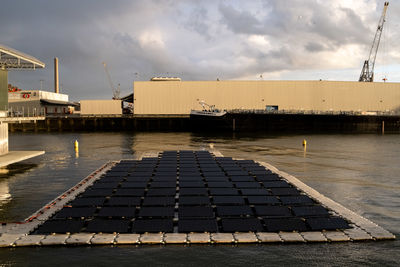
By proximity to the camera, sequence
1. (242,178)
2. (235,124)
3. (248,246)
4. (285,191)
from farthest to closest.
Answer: (235,124) → (242,178) → (285,191) → (248,246)

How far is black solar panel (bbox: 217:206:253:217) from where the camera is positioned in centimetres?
1435

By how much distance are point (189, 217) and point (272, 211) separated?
3707 mm

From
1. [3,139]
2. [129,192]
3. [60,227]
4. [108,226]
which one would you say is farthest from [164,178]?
Result: [3,139]

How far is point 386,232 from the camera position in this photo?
13.0 meters

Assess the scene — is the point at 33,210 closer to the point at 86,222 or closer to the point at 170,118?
the point at 86,222

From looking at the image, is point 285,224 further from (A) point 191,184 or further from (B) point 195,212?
(A) point 191,184

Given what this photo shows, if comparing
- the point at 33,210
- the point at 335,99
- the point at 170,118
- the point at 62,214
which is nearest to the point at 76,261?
the point at 62,214

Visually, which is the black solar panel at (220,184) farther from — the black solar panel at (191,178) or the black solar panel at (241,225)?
the black solar panel at (241,225)

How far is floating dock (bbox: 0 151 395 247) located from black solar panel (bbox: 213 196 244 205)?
48 mm

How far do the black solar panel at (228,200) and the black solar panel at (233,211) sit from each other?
2.29 feet

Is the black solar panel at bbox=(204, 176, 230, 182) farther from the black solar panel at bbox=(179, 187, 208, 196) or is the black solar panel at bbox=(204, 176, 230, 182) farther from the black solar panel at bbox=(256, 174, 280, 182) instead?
the black solar panel at bbox=(179, 187, 208, 196)

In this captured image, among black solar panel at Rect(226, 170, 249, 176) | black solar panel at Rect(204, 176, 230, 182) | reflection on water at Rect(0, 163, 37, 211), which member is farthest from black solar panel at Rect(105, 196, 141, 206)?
black solar panel at Rect(226, 170, 249, 176)

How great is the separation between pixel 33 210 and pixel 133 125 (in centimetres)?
8743

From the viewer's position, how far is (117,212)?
1452 centimetres
